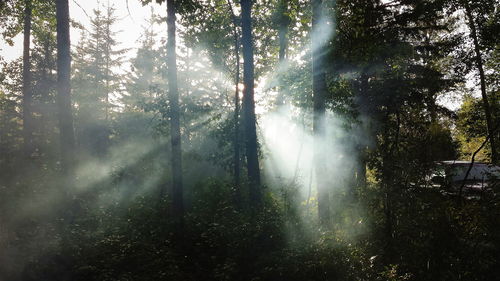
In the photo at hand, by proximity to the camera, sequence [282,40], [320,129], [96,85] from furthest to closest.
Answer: [96,85]
[282,40]
[320,129]

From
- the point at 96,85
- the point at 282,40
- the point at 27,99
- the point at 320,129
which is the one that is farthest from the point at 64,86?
the point at 96,85

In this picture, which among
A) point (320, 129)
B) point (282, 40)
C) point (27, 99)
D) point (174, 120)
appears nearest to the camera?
point (320, 129)

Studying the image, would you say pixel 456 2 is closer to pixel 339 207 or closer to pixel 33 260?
pixel 339 207

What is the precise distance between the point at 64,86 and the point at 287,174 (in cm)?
1434

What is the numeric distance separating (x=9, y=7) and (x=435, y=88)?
862 inches

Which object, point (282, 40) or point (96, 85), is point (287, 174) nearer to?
point (282, 40)

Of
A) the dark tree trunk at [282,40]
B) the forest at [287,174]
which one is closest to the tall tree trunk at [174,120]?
the forest at [287,174]

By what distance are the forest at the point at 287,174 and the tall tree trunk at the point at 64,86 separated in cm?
4

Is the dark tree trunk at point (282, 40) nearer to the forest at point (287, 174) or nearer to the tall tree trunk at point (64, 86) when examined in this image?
the forest at point (287, 174)

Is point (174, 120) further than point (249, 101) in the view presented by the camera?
No

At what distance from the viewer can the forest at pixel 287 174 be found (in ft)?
19.9

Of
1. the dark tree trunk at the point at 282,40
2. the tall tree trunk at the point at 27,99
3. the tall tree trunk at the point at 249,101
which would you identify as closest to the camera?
the tall tree trunk at the point at 249,101

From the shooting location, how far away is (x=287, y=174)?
2028 cm

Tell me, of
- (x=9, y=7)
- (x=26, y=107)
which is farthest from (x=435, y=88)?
(x=26, y=107)
